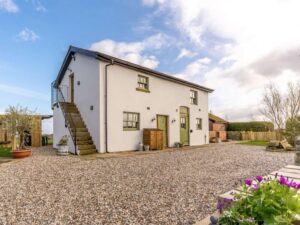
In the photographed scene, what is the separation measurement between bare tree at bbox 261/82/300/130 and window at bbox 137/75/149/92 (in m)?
15.9

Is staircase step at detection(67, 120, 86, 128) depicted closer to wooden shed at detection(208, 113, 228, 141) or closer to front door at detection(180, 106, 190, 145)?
front door at detection(180, 106, 190, 145)

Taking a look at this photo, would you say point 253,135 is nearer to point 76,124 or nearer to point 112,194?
point 76,124

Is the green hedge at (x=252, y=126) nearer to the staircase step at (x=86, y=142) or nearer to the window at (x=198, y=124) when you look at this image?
the window at (x=198, y=124)

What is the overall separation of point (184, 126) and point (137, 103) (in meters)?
5.42

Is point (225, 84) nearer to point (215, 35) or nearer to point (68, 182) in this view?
point (215, 35)

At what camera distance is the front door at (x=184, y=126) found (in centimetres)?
A: 1680

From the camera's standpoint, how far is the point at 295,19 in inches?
327

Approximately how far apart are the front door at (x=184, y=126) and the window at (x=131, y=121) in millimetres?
4664

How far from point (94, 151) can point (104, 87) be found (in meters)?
3.48

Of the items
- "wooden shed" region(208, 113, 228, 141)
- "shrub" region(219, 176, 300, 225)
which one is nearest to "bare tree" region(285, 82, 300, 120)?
"wooden shed" region(208, 113, 228, 141)

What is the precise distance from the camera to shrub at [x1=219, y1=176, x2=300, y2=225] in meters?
1.54

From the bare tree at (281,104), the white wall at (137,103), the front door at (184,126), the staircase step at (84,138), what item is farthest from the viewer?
the bare tree at (281,104)

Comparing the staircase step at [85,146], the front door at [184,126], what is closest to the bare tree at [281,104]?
the front door at [184,126]

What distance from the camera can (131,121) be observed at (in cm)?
1301
